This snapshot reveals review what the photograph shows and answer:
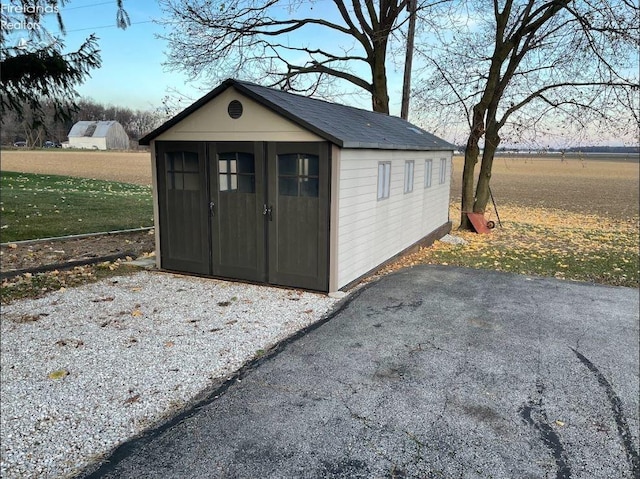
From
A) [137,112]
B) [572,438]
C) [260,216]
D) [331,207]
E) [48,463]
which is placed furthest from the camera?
[137,112]

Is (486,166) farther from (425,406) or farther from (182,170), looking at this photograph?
(425,406)

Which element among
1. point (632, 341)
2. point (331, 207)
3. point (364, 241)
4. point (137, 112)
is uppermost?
point (137, 112)

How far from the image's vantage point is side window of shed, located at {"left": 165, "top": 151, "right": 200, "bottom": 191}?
297 inches

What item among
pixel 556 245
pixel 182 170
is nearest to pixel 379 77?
pixel 556 245

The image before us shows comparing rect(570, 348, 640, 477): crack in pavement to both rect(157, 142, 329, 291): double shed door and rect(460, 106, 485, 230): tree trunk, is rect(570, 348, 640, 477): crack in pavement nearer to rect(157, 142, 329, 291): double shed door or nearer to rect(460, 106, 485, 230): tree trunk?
rect(157, 142, 329, 291): double shed door

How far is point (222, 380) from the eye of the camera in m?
4.21

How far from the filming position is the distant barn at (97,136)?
9675cm

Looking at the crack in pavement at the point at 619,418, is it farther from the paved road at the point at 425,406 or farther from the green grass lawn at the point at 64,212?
the green grass lawn at the point at 64,212

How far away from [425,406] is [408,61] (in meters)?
13.0

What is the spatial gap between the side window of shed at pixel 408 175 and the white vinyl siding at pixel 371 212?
0.38ft

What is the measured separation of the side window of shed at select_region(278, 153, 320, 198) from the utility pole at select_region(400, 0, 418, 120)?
9160mm

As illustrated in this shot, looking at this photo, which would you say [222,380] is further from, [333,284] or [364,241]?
[364,241]

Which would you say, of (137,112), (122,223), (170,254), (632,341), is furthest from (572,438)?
(137,112)

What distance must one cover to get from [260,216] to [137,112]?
120 m
